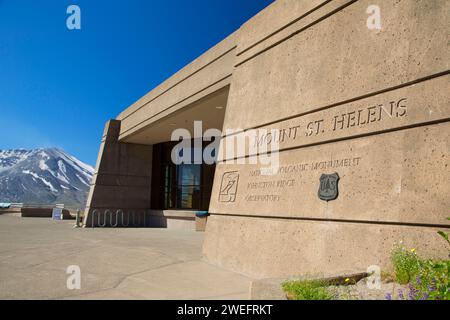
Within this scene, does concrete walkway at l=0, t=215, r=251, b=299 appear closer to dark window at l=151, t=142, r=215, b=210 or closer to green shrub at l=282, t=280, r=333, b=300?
green shrub at l=282, t=280, r=333, b=300

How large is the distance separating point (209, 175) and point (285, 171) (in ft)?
50.8

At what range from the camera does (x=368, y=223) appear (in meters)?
4.62

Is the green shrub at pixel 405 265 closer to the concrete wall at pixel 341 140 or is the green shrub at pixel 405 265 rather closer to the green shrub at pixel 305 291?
the concrete wall at pixel 341 140

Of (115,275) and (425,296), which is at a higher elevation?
(425,296)

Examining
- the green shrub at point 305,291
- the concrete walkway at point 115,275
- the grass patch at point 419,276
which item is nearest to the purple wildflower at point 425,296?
the grass patch at point 419,276

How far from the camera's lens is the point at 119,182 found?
780 inches

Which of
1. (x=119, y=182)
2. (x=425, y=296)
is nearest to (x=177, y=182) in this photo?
(x=119, y=182)

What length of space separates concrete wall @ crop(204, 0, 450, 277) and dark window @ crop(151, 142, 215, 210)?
13645 millimetres

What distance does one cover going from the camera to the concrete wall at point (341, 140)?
13.8ft

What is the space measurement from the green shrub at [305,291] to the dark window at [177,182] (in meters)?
18.0

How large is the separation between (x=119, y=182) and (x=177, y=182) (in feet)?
11.9

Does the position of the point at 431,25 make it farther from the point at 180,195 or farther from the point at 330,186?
the point at 180,195

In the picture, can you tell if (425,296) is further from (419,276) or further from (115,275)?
(115,275)
